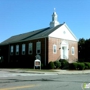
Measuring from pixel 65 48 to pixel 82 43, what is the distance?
60.1ft

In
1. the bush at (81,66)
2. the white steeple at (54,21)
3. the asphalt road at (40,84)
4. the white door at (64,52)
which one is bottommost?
the asphalt road at (40,84)

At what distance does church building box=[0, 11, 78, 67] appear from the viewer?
3666 centimetres

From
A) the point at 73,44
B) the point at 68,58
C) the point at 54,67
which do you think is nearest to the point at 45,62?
the point at 54,67

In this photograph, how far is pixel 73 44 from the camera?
137 ft

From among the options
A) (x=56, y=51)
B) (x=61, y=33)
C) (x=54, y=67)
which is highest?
(x=61, y=33)

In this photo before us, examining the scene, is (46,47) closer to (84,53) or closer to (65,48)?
(65,48)

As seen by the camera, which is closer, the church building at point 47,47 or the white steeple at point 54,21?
the church building at point 47,47

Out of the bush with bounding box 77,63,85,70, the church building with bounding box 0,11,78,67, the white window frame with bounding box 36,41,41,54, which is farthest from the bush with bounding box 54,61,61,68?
the white window frame with bounding box 36,41,41,54

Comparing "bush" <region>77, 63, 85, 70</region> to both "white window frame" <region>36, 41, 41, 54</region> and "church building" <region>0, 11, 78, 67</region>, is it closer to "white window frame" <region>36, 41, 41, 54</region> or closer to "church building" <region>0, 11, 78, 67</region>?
"church building" <region>0, 11, 78, 67</region>

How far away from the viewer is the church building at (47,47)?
36656 millimetres

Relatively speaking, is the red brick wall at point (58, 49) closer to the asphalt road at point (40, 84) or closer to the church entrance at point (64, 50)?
the church entrance at point (64, 50)

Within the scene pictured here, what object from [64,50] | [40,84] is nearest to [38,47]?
[64,50]

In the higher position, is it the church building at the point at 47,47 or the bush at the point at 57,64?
the church building at the point at 47,47

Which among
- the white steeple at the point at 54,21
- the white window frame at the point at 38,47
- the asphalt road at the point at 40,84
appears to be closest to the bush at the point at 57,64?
the white window frame at the point at 38,47
